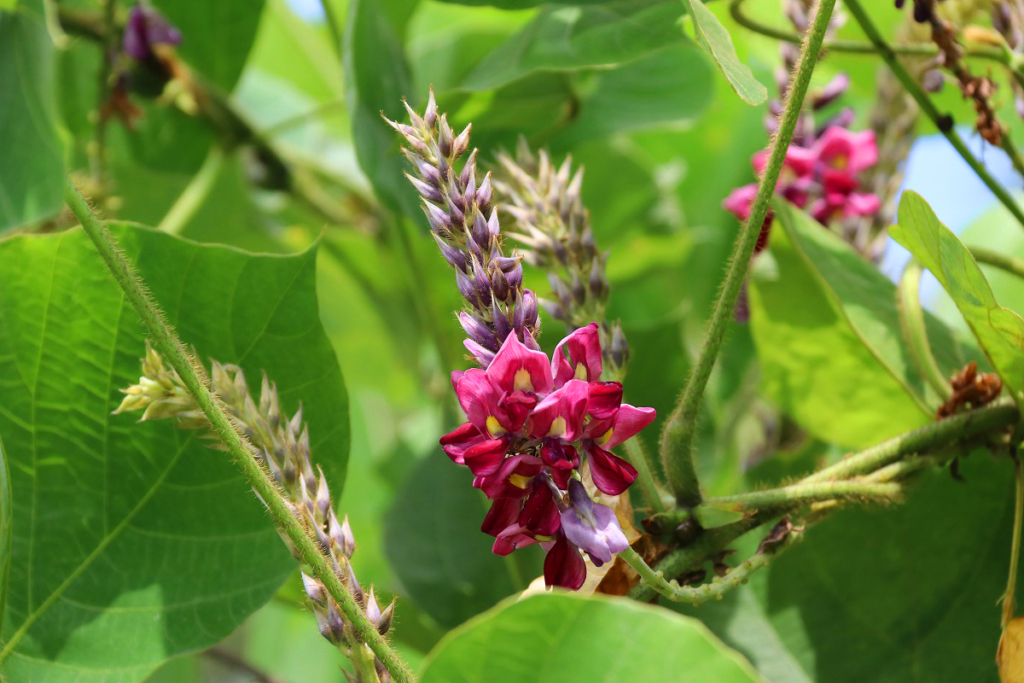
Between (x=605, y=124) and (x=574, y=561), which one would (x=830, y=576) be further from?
(x=605, y=124)

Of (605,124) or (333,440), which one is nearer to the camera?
(333,440)

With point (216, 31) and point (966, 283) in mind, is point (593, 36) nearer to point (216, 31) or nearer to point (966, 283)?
point (966, 283)

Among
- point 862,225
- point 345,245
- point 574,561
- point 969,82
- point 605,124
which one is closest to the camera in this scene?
point 574,561

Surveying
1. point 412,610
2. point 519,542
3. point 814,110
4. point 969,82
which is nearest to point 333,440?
point 519,542

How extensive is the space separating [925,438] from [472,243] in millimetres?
377

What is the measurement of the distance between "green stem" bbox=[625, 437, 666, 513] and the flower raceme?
9cm

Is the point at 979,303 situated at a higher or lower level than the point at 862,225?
higher

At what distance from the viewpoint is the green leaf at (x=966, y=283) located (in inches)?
25.7

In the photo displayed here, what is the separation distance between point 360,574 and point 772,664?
24.9 inches

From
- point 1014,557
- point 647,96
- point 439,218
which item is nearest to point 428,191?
point 439,218

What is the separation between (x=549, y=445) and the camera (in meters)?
0.54

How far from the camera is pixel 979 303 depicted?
2.19 ft

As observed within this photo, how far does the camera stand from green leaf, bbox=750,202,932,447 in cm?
84

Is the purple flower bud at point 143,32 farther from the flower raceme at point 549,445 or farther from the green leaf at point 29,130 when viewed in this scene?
the flower raceme at point 549,445
